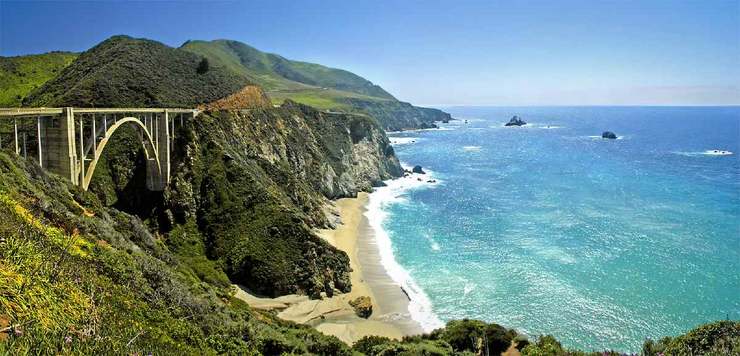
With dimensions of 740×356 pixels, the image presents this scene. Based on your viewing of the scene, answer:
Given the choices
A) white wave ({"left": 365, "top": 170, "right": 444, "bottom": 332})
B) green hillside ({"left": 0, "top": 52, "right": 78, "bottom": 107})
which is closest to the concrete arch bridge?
green hillside ({"left": 0, "top": 52, "right": 78, "bottom": 107})

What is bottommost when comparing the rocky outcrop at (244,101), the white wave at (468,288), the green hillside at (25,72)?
the white wave at (468,288)

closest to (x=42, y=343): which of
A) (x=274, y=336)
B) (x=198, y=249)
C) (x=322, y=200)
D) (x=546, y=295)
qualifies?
(x=274, y=336)

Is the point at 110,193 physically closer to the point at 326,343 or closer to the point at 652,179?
the point at 326,343

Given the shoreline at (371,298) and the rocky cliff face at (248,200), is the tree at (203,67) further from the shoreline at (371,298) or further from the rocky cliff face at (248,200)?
the shoreline at (371,298)

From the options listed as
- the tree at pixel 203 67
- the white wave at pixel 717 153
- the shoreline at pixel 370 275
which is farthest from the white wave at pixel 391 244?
the white wave at pixel 717 153

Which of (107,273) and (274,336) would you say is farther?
(274,336)

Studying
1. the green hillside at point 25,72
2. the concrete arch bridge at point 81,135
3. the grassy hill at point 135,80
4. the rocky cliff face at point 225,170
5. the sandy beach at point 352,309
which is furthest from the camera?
the green hillside at point 25,72

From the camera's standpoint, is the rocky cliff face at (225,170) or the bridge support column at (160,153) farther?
the bridge support column at (160,153)
